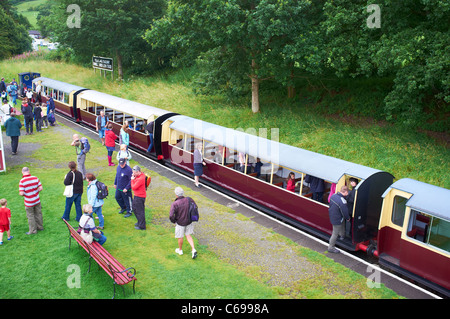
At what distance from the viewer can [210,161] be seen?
47.3ft

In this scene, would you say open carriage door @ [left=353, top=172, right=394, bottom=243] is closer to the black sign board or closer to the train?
the train

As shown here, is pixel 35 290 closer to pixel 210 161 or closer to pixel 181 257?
pixel 181 257

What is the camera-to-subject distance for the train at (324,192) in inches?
336

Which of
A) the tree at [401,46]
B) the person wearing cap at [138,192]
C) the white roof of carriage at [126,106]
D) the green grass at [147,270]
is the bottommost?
the green grass at [147,270]

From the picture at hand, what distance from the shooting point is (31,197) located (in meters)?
9.91

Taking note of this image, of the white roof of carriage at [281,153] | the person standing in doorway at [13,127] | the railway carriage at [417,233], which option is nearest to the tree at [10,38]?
the person standing in doorway at [13,127]

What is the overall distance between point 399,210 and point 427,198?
2.68 ft

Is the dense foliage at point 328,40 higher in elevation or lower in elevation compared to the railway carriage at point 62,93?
higher

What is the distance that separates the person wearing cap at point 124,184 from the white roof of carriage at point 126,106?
658 cm

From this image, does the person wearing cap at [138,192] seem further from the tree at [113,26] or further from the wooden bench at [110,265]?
the tree at [113,26]

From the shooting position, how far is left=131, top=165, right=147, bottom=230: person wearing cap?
10.4 m

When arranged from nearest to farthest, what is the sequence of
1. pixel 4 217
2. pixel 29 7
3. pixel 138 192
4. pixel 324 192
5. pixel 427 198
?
pixel 427 198 → pixel 4 217 → pixel 138 192 → pixel 324 192 → pixel 29 7

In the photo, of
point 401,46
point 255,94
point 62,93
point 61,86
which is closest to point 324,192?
point 401,46

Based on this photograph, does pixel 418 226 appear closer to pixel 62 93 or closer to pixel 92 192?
pixel 92 192
